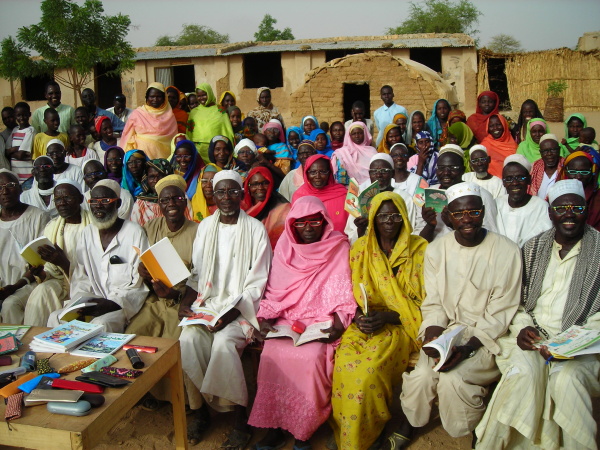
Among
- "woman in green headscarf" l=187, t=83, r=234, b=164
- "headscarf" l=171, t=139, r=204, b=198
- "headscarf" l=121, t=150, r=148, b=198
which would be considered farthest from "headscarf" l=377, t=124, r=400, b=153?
"headscarf" l=121, t=150, r=148, b=198

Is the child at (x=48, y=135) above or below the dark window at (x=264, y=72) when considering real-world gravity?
below

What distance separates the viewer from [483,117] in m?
7.61

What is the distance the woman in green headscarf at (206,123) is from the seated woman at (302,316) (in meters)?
4.29

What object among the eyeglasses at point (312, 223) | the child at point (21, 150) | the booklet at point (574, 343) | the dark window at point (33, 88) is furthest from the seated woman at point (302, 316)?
the dark window at point (33, 88)

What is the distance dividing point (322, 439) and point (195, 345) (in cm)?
118

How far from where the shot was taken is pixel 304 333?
11.6ft

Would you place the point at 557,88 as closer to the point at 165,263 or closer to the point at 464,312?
the point at 464,312

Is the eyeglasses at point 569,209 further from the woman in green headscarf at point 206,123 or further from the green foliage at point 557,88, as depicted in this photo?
the green foliage at point 557,88

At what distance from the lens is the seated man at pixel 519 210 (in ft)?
13.7

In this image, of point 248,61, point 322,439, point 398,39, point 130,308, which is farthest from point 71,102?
point 322,439

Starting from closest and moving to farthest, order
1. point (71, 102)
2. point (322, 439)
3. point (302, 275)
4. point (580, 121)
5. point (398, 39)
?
point (322, 439) < point (302, 275) < point (580, 121) < point (398, 39) < point (71, 102)

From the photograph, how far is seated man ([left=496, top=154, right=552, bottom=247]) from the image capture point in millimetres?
4184

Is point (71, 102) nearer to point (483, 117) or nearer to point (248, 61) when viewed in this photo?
point (248, 61)

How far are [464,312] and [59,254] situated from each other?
A: 133 inches
